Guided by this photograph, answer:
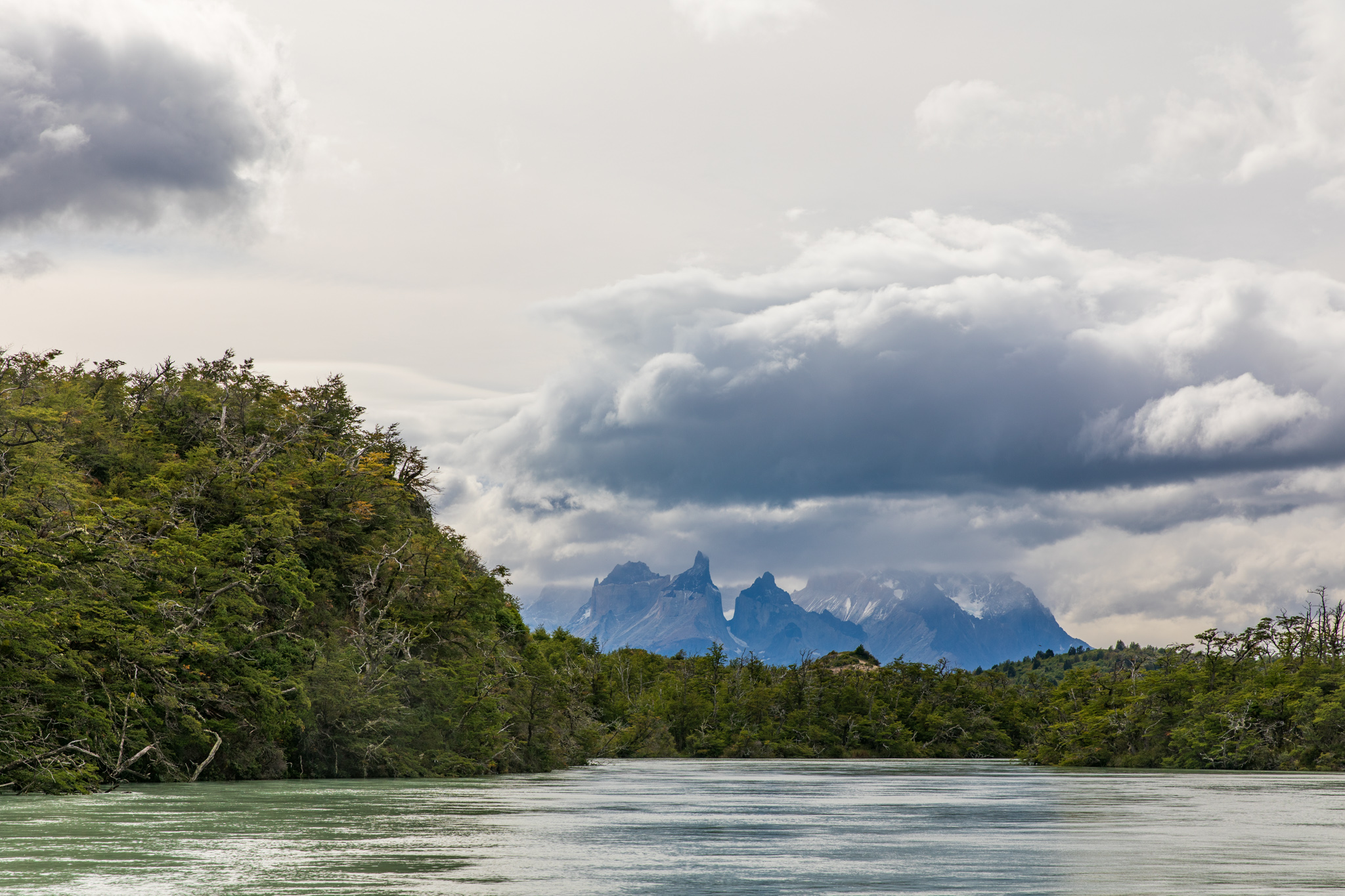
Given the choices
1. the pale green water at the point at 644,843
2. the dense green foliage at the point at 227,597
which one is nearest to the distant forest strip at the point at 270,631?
the dense green foliage at the point at 227,597

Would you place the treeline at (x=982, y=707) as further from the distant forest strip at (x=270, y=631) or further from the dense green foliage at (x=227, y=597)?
the dense green foliage at (x=227, y=597)

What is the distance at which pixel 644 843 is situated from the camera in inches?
953

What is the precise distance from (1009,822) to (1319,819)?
847 centimetres

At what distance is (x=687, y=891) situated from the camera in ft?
54.0

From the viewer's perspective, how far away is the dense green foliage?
1398 inches

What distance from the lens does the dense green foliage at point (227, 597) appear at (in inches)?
1398

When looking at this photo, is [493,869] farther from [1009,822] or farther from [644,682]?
[644,682]

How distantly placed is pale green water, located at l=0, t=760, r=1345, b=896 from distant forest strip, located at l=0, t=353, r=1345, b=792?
10.1 ft

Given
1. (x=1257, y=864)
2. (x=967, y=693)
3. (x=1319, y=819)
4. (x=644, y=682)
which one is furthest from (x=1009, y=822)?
(x=644, y=682)

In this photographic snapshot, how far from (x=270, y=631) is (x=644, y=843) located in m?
29.9

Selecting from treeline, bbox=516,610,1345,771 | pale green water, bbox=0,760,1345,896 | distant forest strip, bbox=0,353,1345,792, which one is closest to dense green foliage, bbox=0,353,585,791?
distant forest strip, bbox=0,353,1345,792

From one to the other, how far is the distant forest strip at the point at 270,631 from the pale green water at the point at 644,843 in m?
3.09

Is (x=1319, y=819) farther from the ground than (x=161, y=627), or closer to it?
closer to it

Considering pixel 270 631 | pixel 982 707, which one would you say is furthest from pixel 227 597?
pixel 982 707
